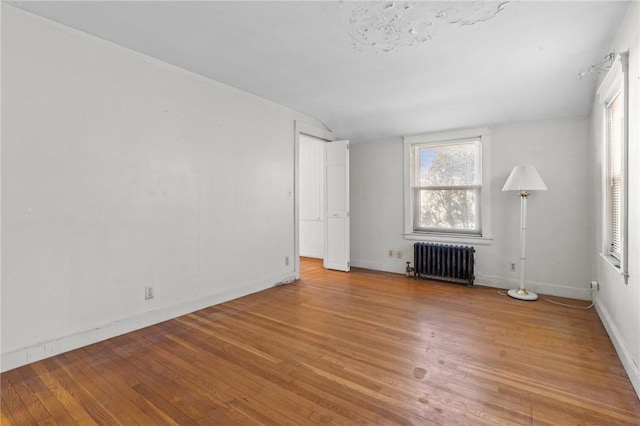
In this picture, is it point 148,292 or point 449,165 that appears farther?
point 449,165

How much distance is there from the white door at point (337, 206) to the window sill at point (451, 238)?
1046 mm

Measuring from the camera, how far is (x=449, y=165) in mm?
4785

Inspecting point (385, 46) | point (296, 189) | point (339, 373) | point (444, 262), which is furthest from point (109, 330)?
point (444, 262)

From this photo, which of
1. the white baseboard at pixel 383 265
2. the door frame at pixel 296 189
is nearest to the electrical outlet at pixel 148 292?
the door frame at pixel 296 189

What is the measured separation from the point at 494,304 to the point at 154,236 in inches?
149

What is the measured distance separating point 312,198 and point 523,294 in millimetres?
4264

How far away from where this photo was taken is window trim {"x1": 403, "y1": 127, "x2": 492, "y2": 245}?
4371 mm

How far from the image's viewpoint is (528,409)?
1725 mm

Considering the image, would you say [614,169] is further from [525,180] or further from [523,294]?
[523,294]

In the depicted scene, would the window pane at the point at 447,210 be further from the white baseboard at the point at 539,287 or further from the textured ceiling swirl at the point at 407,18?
the textured ceiling swirl at the point at 407,18

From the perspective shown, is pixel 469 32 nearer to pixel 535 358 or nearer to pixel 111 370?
pixel 535 358

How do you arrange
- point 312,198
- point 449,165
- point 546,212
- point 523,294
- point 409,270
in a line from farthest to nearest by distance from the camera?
point 312,198 < point 409,270 < point 449,165 < point 546,212 < point 523,294

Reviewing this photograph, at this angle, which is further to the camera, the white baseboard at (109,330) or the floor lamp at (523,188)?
the floor lamp at (523,188)

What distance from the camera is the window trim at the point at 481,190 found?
14.3ft
